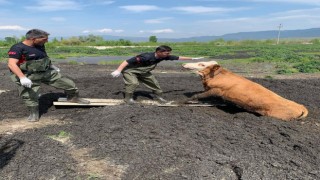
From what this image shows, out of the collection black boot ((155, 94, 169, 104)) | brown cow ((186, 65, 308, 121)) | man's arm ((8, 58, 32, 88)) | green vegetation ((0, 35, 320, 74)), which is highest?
man's arm ((8, 58, 32, 88))

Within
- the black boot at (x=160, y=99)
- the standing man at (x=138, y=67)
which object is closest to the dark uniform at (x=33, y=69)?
the standing man at (x=138, y=67)

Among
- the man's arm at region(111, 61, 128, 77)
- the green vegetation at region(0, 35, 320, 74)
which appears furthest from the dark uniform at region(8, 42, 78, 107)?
the green vegetation at region(0, 35, 320, 74)

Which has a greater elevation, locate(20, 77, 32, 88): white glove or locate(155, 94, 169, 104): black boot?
locate(20, 77, 32, 88): white glove

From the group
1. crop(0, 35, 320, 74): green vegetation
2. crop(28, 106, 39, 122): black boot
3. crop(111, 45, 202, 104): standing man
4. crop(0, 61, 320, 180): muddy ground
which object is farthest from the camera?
crop(0, 35, 320, 74): green vegetation

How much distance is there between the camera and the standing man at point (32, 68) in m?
6.50

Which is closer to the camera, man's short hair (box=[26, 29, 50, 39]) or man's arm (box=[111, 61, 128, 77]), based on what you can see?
man's short hair (box=[26, 29, 50, 39])

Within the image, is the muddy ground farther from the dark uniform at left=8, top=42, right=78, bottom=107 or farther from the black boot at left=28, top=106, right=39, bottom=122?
the dark uniform at left=8, top=42, right=78, bottom=107

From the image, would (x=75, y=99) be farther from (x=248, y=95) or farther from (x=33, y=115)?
(x=248, y=95)

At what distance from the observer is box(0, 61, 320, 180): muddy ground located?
469cm

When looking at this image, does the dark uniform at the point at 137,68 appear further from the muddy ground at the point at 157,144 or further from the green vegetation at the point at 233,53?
the green vegetation at the point at 233,53

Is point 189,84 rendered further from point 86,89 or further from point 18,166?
point 18,166

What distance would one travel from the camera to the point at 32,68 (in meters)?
6.87

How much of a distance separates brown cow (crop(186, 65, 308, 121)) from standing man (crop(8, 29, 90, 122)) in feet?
9.57

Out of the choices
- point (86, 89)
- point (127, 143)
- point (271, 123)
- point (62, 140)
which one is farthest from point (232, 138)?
point (86, 89)
